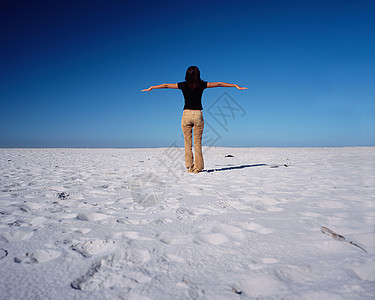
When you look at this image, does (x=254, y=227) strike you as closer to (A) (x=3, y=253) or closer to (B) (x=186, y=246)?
(B) (x=186, y=246)

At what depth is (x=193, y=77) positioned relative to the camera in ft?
15.8

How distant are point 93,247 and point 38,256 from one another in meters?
0.32

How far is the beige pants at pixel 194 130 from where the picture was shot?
16.3ft

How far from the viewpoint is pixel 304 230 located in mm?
1769

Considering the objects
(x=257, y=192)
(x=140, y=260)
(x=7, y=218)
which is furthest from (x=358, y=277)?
(x=7, y=218)

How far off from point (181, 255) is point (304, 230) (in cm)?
106

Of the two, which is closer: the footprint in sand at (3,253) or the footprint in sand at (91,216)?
the footprint in sand at (3,253)

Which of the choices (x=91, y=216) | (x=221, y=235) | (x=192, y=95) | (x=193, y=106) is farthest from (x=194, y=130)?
(x=221, y=235)

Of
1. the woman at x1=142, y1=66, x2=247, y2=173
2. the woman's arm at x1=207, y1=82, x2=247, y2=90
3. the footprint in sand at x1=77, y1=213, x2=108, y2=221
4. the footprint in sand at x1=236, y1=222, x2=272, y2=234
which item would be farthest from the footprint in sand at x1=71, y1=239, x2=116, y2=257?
the woman's arm at x1=207, y1=82, x2=247, y2=90

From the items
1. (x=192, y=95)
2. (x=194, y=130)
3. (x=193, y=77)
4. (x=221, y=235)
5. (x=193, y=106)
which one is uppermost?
(x=193, y=77)

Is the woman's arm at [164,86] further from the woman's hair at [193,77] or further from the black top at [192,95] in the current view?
the woman's hair at [193,77]

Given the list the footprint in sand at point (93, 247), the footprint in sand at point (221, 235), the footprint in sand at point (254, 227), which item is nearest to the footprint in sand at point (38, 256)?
the footprint in sand at point (93, 247)

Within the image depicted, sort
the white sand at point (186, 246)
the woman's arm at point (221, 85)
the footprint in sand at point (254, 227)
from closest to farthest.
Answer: the white sand at point (186, 246)
the footprint in sand at point (254, 227)
the woman's arm at point (221, 85)

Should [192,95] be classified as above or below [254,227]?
above
